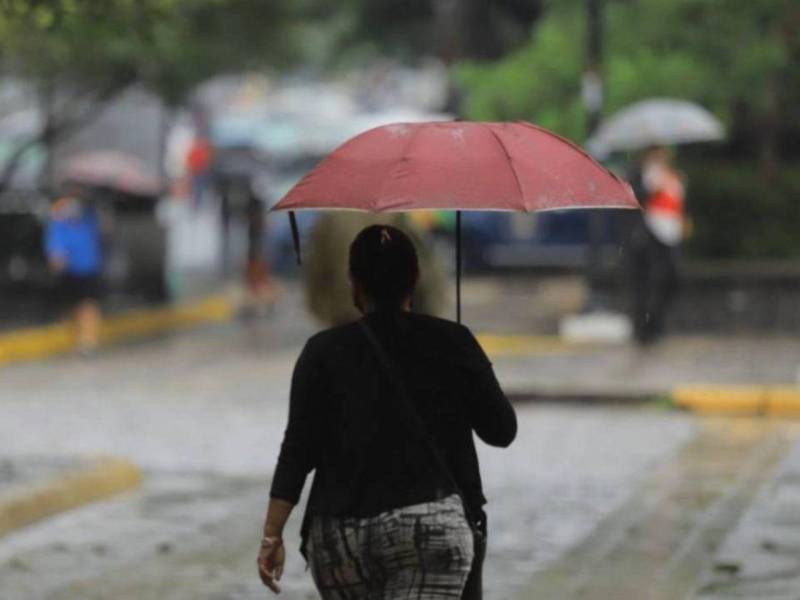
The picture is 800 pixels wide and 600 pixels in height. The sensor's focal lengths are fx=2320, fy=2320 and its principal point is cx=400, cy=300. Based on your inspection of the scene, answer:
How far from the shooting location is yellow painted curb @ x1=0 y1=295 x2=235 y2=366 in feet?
73.6

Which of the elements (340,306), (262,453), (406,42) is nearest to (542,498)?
(262,453)

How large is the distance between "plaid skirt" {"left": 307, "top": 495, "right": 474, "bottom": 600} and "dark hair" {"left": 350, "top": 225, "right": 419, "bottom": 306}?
1.73 ft

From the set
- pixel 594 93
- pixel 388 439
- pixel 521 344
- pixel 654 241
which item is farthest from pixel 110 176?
pixel 388 439

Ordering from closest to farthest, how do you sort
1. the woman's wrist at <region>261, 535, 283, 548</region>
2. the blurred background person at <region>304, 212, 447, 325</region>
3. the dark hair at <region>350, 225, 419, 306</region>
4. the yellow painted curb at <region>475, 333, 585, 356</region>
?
the dark hair at <region>350, 225, 419, 306</region> < the woman's wrist at <region>261, 535, 283, 548</region> < the blurred background person at <region>304, 212, 447, 325</region> < the yellow painted curb at <region>475, 333, 585, 356</region>

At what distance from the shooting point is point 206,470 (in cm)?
1381

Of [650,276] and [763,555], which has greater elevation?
[650,276]

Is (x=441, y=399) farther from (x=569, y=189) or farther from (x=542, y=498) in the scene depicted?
(x=542, y=498)

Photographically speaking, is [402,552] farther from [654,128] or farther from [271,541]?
[654,128]

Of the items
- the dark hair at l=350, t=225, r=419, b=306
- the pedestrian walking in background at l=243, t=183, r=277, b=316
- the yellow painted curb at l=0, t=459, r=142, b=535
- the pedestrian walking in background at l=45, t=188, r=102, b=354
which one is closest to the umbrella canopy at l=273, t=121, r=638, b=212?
the dark hair at l=350, t=225, r=419, b=306

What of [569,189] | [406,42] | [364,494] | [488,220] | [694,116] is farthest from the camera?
[406,42]

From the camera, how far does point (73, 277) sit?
2281cm

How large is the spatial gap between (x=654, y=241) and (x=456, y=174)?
14869mm

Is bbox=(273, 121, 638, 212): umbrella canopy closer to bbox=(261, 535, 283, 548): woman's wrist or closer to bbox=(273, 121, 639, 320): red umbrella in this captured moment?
bbox=(273, 121, 639, 320): red umbrella

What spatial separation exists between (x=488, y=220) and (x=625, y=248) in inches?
459
